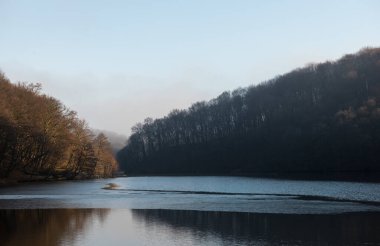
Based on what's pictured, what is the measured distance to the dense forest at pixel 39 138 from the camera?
83188mm

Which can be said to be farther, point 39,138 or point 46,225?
point 39,138

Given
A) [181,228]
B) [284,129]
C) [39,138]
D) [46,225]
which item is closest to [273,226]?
[181,228]

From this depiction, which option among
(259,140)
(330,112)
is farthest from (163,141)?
(330,112)

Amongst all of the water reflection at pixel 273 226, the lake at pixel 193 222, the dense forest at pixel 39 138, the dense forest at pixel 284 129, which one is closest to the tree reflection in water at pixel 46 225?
the lake at pixel 193 222

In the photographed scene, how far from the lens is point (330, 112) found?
126312mm

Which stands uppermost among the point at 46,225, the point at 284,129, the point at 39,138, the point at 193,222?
the point at 284,129

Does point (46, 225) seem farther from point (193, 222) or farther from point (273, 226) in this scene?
point (273, 226)

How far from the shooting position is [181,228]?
96.2ft

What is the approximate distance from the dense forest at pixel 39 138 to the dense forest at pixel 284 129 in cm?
5174

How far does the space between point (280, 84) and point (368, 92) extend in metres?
47.6

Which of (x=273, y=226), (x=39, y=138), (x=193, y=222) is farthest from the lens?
(x=39, y=138)

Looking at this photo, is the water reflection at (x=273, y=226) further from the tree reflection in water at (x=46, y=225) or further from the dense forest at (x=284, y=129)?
the dense forest at (x=284, y=129)

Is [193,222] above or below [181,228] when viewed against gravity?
above

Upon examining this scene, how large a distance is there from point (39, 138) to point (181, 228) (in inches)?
2661
